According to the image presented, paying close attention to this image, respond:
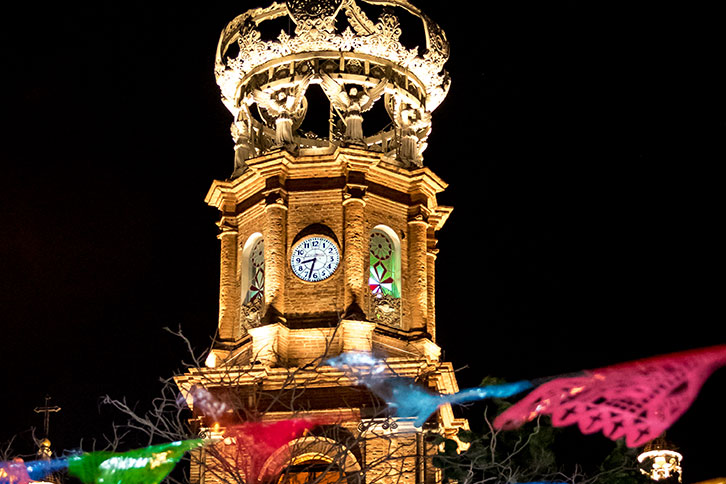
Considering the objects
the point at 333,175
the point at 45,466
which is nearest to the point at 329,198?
the point at 333,175

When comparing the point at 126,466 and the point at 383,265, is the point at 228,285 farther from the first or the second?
the point at 126,466

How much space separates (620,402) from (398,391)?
28.1 feet

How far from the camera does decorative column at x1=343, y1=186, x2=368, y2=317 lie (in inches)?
1924

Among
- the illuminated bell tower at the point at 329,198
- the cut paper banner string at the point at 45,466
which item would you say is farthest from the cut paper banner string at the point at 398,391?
the cut paper banner string at the point at 45,466

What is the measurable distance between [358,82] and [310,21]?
2188 millimetres

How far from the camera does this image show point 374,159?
1991 inches

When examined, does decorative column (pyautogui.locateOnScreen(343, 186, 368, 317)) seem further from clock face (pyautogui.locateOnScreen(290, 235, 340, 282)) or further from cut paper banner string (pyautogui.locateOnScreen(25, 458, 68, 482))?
cut paper banner string (pyautogui.locateOnScreen(25, 458, 68, 482))

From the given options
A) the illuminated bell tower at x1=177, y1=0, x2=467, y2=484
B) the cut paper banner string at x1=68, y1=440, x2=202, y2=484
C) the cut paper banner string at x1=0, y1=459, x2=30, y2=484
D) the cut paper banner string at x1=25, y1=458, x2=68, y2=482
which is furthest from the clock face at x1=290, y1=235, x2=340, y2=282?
the cut paper banner string at x1=68, y1=440, x2=202, y2=484

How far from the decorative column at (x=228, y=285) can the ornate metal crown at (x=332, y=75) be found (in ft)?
5.47

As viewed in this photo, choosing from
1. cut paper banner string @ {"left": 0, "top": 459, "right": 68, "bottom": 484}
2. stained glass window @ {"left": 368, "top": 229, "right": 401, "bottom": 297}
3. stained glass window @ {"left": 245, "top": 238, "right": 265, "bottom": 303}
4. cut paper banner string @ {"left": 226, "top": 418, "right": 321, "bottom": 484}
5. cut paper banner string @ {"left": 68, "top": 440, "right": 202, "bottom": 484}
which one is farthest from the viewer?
stained glass window @ {"left": 245, "top": 238, "right": 265, "bottom": 303}

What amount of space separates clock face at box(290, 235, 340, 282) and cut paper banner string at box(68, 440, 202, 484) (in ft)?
31.9

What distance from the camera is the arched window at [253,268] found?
1998 inches

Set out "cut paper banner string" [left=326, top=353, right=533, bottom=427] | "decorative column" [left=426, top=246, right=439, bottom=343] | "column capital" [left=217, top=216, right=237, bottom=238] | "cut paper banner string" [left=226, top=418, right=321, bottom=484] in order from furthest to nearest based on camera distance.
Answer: "column capital" [left=217, top=216, right=237, bottom=238]
"decorative column" [left=426, top=246, right=439, bottom=343]
"cut paper banner string" [left=326, top=353, right=533, bottom=427]
"cut paper banner string" [left=226, top=418, right=321, bottom=484]

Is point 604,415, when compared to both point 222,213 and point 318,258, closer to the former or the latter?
point 318,258
